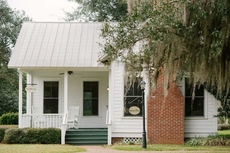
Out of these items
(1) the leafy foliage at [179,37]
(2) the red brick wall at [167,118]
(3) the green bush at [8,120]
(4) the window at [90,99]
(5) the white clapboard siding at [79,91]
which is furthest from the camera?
(3) the green bush at [8,120]

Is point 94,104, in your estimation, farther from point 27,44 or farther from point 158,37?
point 158,37

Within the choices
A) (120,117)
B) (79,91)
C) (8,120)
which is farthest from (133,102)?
(8,120)

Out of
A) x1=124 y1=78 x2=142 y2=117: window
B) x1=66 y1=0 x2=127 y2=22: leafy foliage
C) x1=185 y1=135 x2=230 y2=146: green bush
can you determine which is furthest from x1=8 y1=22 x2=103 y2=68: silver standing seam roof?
x1=66 y1=0 x2=127 y2=22: leafy foliage

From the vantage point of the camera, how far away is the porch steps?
671 inches

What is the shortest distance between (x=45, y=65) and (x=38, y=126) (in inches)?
93.7

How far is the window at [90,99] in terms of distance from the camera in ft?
64.4

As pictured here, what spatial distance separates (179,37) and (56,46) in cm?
1033

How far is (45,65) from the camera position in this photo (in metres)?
17.7

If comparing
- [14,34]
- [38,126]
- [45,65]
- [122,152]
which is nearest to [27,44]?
[45,65]

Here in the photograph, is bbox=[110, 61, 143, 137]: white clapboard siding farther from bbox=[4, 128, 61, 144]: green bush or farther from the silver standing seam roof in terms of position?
bbox=[4, 128, 61, 144]: green bush

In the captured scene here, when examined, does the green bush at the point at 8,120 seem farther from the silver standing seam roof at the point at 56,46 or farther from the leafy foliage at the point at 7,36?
the silver standing seam roof at the point at 56,46

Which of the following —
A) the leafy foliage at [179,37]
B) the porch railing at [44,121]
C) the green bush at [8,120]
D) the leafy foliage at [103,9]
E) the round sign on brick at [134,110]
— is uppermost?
the leafy foliage at [103,9]

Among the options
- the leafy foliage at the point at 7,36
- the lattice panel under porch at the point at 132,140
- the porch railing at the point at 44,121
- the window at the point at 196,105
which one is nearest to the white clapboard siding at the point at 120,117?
the lattice panel under porch at the point at 132,140

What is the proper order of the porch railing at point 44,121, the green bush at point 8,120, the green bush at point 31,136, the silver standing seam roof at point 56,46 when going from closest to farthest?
the green bush at point 31,136 → the porch railing at point 44,121 → the silver standing seam roof at point 56,46 → the green bush at point 8,120
